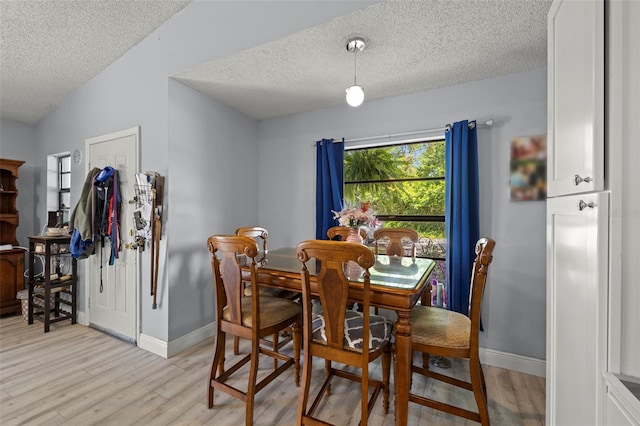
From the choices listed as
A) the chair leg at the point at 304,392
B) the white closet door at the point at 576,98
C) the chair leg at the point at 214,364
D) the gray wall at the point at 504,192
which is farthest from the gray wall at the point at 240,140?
the chair leg at the point at 304,392

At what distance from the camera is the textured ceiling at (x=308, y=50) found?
1.82m

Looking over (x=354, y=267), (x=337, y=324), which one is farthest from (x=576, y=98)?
(x=354, y=267)

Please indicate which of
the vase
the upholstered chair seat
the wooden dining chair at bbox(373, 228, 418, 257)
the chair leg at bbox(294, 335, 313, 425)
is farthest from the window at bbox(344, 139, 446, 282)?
the chair leg at bbox(294, 335, 313, 425)

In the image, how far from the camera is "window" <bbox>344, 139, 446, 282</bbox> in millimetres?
2891

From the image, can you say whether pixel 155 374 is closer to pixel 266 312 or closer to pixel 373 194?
pixel 266 312

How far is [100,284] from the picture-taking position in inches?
124

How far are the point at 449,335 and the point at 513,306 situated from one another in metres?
1.22

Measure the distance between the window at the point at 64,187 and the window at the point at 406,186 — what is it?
3874 mm

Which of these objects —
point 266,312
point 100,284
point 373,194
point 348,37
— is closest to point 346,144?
point 373,194

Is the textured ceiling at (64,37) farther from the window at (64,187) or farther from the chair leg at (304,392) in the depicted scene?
the chair leg at (304,392)

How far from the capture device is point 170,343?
2.59 meters

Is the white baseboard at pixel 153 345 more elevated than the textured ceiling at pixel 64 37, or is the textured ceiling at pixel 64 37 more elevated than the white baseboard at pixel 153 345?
the textured ceiling at pixel 64 37

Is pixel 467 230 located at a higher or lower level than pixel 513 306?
higher

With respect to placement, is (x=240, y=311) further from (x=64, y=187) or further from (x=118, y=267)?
(x=64, y=187)
